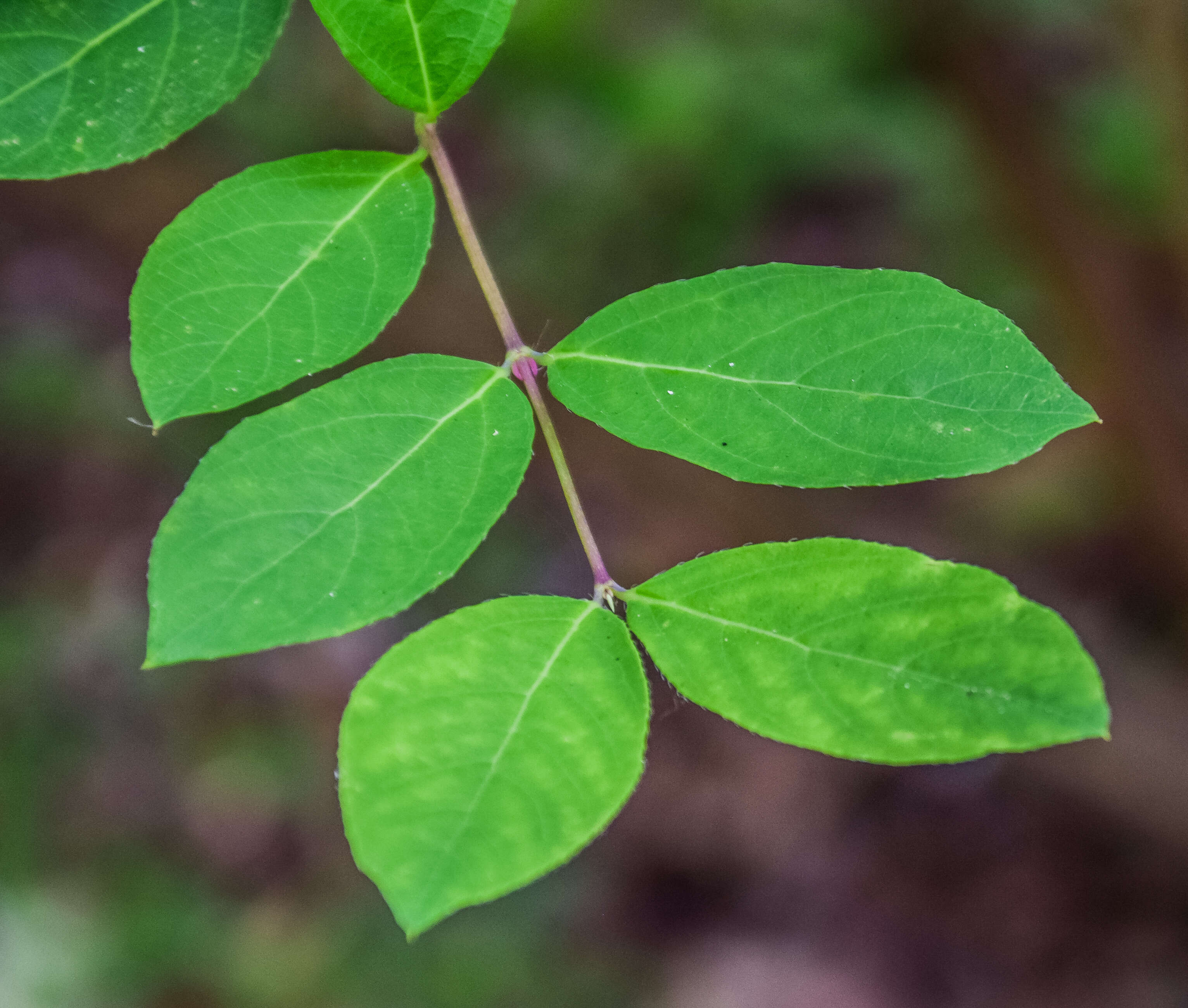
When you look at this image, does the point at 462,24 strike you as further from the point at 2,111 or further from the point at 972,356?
the point at 972,356

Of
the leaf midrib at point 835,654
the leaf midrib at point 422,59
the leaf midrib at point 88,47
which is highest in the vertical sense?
the leaf midrib at point 88,47

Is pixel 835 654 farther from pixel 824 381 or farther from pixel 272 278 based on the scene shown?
pixel 272 278

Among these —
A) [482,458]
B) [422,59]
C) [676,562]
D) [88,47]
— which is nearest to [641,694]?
[482,458]

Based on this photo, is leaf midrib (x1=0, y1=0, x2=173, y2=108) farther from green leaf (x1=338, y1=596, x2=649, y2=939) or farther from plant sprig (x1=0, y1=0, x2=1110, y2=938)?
green leaf (x1=338, y1=596, x2=649, y2=939)

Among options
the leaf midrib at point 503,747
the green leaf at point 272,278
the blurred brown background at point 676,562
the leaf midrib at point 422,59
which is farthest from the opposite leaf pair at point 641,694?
the blurred brown background at point 676,562

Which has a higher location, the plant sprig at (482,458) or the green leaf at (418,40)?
the green leaf at (418,40)

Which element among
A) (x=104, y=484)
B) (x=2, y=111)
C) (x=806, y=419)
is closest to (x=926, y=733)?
(x=806, y=419)

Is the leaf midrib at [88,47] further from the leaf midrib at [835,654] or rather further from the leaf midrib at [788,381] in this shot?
the leaf midrib at [835,654]
